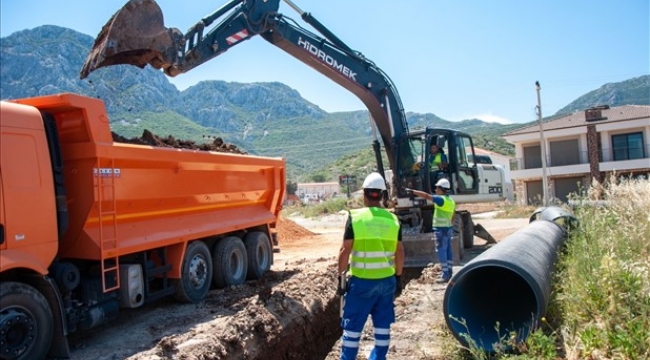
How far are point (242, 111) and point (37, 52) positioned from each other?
142 feet

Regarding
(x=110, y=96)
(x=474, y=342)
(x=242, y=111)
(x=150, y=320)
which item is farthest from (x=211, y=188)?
(x=242, y=111)

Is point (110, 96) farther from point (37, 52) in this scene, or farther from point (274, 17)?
point (37, 52)

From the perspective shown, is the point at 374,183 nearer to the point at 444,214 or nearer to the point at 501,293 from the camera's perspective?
the point at 501,293

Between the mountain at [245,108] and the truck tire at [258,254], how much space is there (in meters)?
32.7

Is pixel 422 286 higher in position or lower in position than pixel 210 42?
lower

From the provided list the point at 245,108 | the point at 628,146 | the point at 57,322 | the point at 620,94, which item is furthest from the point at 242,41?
the point at 245,108

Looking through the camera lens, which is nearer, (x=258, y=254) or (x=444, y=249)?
(x=444, y=249)

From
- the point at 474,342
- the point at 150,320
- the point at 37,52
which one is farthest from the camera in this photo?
the point at 37,52

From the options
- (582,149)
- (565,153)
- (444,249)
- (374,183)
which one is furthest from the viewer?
(565,153)

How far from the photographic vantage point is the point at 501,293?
5262mm

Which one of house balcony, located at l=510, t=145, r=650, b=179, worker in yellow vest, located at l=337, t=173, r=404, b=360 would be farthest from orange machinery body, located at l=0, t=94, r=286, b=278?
house balcony, located at l=510, t=145, r=650, b=179

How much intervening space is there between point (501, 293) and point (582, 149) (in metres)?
34.3

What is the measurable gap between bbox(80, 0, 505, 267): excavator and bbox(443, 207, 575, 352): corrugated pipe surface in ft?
16.4

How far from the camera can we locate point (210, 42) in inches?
351
